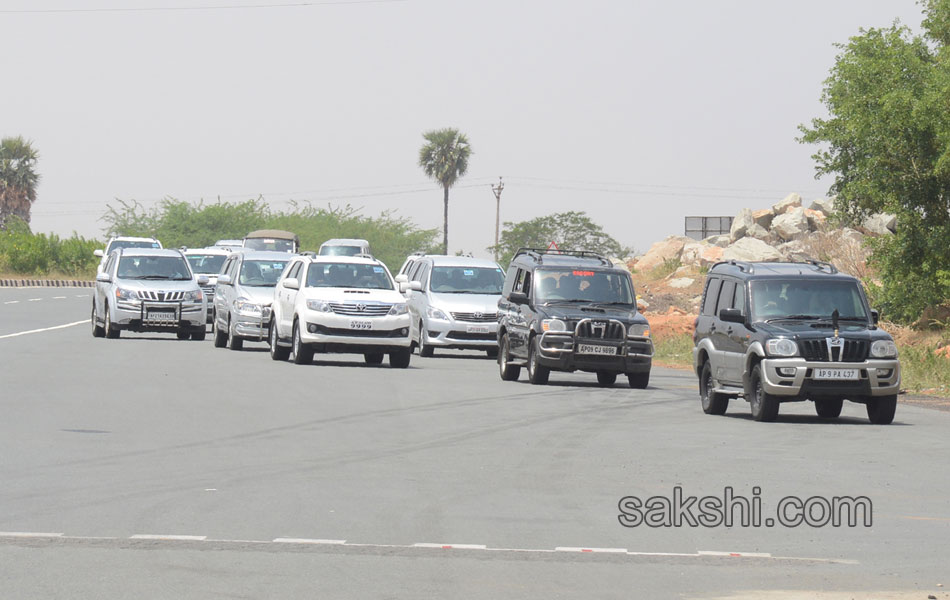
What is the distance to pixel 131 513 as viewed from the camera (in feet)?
32.9

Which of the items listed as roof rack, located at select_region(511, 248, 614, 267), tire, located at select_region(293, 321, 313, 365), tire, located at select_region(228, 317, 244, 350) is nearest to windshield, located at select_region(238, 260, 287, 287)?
tire, located at select_region(228, 317, 244, 350)

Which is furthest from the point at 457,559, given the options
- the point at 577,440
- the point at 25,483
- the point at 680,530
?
the point at 577,440

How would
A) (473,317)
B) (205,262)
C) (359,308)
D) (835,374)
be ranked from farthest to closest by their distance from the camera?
(205,262) < (473,317) < (359,308) < (835,374)

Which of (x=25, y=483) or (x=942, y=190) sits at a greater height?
(x=942, y=190)

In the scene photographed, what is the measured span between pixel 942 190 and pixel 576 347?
1212 cm

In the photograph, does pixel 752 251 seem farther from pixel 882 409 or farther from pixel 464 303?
pixel 882 409

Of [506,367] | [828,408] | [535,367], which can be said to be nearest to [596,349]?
[535,367]

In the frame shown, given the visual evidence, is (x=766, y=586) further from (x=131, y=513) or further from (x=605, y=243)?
(x=605, y=243)

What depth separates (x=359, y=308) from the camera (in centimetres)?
2589

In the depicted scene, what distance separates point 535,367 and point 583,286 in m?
1.85

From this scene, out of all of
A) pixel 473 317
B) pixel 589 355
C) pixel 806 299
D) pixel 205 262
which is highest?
pixel 205 262

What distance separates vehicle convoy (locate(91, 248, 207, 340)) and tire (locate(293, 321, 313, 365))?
6803mm

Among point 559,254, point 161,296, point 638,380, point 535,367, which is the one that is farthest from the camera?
point 161,296

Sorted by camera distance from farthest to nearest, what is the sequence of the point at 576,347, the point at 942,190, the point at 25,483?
the point at 942,190
the point at 576,347
the point at 25,483
